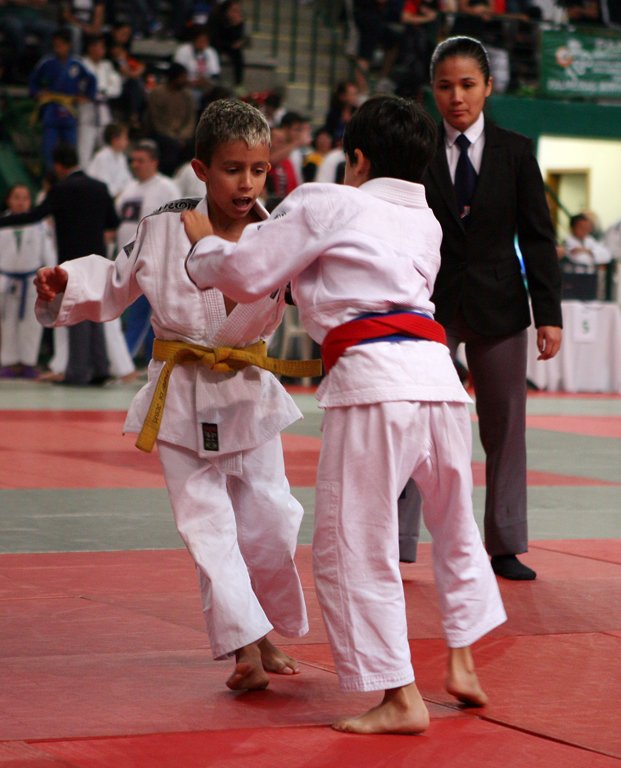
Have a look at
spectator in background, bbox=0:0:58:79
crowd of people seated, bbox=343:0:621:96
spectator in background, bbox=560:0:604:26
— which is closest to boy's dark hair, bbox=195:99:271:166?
spectator in background, bbox=0:0:58:79

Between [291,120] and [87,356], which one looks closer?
[87,356]

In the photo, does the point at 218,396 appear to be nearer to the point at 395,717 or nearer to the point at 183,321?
the point at 183,321

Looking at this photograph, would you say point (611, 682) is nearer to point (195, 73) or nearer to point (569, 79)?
point (195, 73)

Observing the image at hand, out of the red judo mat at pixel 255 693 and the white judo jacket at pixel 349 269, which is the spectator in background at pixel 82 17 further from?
the white judo jacket at pixel 349 269

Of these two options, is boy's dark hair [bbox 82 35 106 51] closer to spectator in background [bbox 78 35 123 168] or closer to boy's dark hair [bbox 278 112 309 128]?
spectator in background [bbox 78 35 123 168]

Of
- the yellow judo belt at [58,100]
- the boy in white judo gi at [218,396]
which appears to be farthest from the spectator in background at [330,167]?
the boy in white judo gi at [218,396]

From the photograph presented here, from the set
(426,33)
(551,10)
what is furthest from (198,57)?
(551,10)

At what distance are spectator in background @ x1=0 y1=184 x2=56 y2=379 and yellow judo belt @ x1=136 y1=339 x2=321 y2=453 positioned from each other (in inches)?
397

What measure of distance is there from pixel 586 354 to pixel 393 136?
12.8 m

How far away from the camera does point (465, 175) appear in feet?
17.2

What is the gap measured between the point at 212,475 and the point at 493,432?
1.86 metres

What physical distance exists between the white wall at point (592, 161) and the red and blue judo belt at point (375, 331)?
19.0 meters

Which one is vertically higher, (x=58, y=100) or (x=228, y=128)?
(x=58, y=100)

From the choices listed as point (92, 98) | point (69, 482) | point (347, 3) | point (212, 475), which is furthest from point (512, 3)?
point (212, 475)
